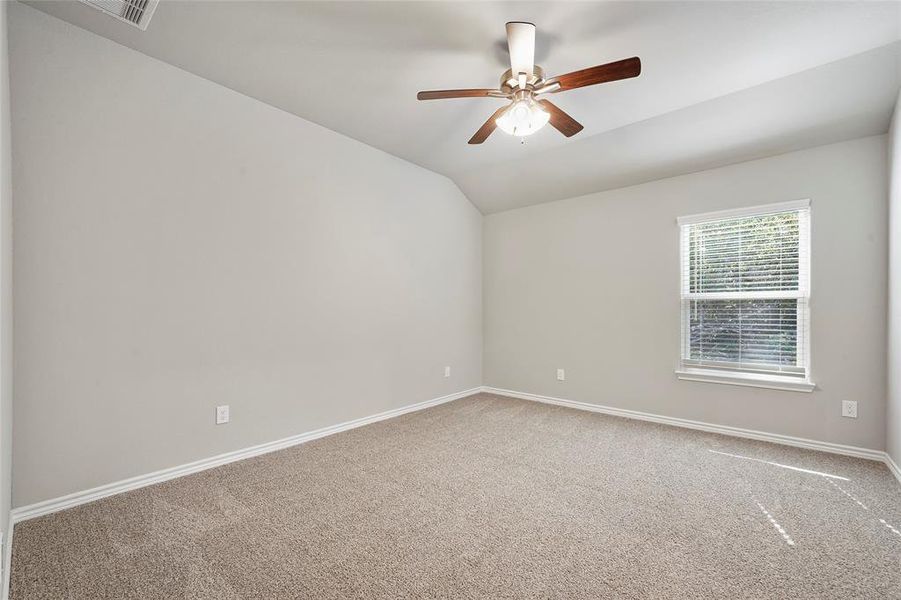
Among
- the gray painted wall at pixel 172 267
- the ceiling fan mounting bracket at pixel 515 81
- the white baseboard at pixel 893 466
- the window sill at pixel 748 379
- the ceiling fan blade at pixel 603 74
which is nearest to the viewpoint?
the ceiling fan blade at pixel 603 74

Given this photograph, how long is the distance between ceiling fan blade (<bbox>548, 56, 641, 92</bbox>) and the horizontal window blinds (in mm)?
2154

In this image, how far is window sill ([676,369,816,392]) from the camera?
308 cm

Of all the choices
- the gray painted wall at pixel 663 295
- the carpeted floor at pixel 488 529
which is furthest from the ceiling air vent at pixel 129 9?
the gray painted wall at pixel 663 295

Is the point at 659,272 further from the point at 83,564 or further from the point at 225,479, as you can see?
the point at 83,564

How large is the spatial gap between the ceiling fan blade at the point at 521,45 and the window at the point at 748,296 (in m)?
2.32

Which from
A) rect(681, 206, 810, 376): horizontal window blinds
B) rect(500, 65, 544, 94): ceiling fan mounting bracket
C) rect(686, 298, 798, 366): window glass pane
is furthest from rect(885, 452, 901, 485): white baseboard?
rect(500, 65, 544, 94): ceiling fan mounting bracket

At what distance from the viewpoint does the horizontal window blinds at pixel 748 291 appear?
3.16m

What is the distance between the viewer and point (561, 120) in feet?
8.04

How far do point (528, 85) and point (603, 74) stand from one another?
16.5 inches

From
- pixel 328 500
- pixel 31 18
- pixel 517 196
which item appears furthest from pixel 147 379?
pixel 517 196

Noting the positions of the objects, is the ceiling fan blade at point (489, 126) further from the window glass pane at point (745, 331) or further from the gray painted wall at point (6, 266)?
the window glass pane at point (745, 331)

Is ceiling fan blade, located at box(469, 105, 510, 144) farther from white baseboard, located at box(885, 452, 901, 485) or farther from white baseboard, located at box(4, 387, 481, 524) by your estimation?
white baseboard, located at box(885, 452, 901, 485)

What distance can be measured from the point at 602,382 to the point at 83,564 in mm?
3944

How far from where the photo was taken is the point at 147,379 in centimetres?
244
